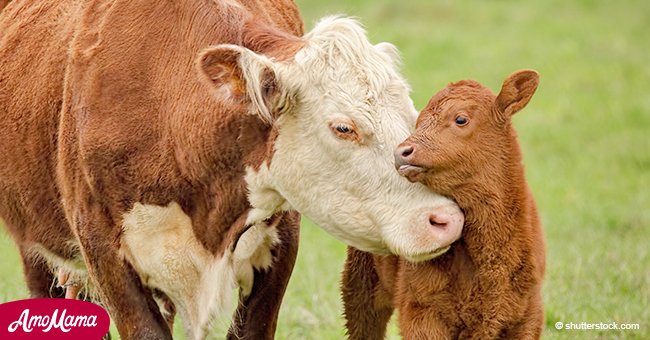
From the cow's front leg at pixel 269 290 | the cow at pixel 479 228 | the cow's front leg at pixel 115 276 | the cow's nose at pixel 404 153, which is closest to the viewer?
the cow's nose at pixel 404 153

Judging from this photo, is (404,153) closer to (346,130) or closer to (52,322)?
(346,130)

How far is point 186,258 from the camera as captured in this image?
5742 mm

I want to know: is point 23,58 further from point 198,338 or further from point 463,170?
point 463,170

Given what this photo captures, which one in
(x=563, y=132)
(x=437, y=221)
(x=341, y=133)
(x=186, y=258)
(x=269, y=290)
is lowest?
(x=563, y=132)

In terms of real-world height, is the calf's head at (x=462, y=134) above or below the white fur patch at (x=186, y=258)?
above

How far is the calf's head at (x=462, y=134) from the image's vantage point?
489 cm

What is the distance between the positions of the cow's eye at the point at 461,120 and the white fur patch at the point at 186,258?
1.18 m

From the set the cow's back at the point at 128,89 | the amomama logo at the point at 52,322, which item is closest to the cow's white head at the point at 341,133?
the cow's back at the point at 128,89

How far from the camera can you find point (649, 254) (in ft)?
30.3

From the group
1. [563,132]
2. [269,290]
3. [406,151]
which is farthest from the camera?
[563,132]

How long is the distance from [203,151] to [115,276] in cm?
80

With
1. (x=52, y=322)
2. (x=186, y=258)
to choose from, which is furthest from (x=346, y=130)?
(x=52, y=322)

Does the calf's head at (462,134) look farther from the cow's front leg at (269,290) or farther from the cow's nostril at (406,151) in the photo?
the cow's front leg at (269,290)

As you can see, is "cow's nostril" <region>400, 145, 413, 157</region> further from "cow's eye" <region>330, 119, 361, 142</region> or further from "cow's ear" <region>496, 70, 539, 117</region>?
"cow's ear" <region>496, 70, 539, 117</region>
